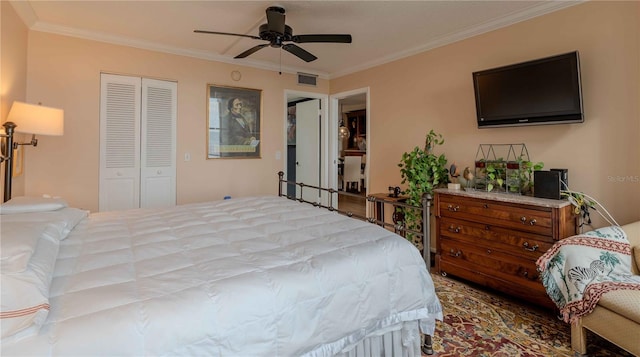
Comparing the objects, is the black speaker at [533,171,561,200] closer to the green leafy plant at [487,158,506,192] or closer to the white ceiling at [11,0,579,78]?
the green leafy plant at [487,158,506,192]

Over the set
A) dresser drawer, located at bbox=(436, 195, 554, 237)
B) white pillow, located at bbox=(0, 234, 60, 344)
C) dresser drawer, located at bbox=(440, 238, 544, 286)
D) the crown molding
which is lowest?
dresser drawer, located at bbox=(440, 238, 544, 286)

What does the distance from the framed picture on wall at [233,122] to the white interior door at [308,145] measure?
1.09 metres

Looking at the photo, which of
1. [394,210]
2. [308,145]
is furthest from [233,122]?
[394,210]

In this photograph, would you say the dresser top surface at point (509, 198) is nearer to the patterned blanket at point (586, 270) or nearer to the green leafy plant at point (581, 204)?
the green leafy plant at point (581, 204)

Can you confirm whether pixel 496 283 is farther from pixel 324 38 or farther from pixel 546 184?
pixel 324 38

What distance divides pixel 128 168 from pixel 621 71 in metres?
4.81

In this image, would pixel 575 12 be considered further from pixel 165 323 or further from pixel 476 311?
pixel 165 323

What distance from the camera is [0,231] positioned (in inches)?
45.7

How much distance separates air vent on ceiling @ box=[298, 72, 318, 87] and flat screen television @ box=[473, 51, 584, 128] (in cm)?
265

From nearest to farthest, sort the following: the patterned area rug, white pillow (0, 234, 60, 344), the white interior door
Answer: white pillow (0, 234, 60, 344)
the patterned area rug
the white interior door

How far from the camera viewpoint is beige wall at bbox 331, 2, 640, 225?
234 centimetres

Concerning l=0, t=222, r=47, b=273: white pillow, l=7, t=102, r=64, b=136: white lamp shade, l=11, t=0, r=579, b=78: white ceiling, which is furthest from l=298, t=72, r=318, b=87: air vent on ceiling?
l=0, t=222, r=47, b=273: white pillow

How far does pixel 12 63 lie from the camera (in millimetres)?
2709

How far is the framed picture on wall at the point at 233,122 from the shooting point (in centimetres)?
427
